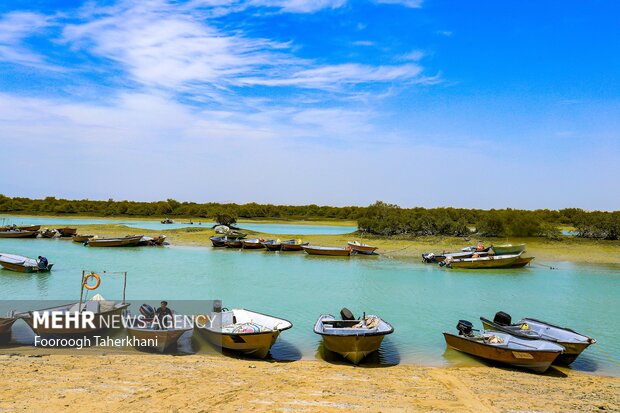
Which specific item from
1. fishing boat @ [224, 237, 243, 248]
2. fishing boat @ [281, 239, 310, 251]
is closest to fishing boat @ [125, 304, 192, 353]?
fishing boat @ [281, 239, 310, 251]

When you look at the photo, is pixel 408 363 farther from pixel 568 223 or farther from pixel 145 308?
pixel 568 223

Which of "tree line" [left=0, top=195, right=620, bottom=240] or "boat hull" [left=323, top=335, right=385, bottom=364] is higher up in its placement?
"tree line" [left=0, top=195, right=620, bottom=240]

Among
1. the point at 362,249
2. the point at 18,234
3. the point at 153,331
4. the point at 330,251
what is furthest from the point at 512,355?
the point at 18,234

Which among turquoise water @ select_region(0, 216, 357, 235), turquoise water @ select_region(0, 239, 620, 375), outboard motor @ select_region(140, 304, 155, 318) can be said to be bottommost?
turquoise water @ select_region(0, 239, 620, 375)

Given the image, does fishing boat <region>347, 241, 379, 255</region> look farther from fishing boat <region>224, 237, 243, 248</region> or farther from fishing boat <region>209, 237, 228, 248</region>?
fishing boat <region>209, 237, 228, 248</region>

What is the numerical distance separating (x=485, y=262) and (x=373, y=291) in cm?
1411

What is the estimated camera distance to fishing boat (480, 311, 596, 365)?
12523 millimetres

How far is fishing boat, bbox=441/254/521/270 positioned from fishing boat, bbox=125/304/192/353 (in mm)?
25716

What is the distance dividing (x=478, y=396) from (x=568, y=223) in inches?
3786

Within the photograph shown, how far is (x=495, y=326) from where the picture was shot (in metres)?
14.1

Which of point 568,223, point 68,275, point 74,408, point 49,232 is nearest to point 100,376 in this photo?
point 74,408

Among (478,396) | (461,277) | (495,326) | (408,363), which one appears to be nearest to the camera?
(478,396)

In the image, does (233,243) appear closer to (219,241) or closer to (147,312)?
(219,241)

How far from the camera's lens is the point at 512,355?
12.0m
